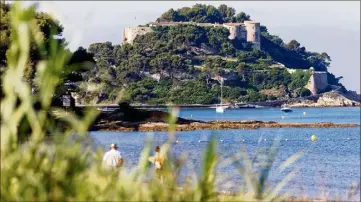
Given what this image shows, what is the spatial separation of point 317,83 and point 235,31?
70.4 feet

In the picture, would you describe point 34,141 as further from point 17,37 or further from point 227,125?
point 227,125

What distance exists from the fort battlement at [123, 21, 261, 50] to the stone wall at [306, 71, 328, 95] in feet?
56.3

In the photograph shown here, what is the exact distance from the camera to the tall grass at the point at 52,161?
5793 mm

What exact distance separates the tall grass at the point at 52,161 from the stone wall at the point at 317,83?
155 meters

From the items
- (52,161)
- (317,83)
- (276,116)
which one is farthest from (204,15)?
(52,161)

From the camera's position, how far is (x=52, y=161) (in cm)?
620

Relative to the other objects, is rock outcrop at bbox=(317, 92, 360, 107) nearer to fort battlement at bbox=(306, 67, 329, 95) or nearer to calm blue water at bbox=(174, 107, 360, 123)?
fort battlement at bbox=(306, 67, 329, 95)

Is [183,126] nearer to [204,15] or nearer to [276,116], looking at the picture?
[276,116]

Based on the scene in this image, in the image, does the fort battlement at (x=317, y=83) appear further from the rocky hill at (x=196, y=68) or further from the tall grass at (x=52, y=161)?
the tall grass at (x=52, y=161)

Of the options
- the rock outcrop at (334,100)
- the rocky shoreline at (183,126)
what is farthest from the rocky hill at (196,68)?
the rocky shoreline at (183,126)

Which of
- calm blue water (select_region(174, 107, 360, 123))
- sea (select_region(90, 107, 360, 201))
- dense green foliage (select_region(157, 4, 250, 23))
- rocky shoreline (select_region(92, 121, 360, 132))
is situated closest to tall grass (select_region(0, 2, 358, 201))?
sea (select_region(90, 107, 360, 201))

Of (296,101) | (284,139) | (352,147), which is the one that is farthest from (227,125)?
(296,101)

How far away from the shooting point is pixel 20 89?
551 cm

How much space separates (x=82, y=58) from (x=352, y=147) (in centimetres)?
1514
